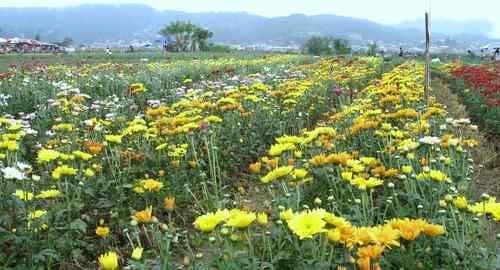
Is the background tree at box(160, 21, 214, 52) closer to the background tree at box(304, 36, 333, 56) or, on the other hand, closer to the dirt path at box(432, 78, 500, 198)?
the background tree at box(304, 36, 333, 56)

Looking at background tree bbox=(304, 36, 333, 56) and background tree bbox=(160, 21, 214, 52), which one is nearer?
background tree bbox=(160, 21, 214, 52)

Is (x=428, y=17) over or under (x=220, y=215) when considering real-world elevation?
over

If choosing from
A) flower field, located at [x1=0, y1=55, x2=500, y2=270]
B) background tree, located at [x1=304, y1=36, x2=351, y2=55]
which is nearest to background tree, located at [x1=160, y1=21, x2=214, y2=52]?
background tree, located at [x1=304, y1=36, x2=351, y2=55]

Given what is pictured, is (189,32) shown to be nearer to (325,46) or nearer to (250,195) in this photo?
(325,46)

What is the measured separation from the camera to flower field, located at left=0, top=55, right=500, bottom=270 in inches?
100

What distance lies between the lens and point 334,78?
32.8 ft

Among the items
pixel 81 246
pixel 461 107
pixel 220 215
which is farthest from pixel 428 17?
pixel 220 215

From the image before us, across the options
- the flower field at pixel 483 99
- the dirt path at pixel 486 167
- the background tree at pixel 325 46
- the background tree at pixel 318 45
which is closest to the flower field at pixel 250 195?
the dirt path at pixel 486 167

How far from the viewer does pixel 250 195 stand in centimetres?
528

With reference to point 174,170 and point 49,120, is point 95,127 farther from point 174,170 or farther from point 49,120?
point 49,120

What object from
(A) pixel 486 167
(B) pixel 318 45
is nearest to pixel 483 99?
(A) pixel 486 167

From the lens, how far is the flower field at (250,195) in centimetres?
255

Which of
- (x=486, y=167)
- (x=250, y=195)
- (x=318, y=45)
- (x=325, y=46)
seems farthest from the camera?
(x=325, y=46)

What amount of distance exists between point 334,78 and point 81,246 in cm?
679
